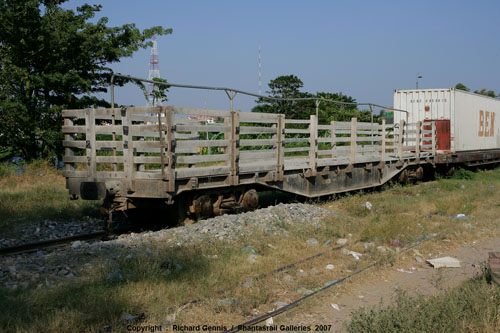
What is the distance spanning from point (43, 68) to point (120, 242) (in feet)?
37.6

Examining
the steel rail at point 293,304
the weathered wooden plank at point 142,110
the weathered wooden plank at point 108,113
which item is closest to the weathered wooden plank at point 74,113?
the weathered wooden plank at point 108,113

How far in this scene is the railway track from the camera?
8.30 m

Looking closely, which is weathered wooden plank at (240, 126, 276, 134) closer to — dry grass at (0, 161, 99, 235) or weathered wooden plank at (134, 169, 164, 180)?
weathered wooden plank at (134, 169, 164, 180)

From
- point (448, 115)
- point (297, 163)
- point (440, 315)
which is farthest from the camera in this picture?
point (448, 115)

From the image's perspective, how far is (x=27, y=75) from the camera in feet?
54.2

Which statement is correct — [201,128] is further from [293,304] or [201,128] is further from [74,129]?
[293,304]

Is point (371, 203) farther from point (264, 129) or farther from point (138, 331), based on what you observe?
point (138, 331)

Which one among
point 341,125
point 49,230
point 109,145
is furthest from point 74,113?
point 341,125

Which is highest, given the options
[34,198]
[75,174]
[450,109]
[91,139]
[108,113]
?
[450,109]

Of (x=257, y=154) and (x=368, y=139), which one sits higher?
(x=368, y=139)

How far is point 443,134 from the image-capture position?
2008cm

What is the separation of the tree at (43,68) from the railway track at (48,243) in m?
8.77

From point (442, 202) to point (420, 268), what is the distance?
577cm

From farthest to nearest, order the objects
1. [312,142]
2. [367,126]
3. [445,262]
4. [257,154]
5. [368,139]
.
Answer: [367,126]
[368,139]
[312,142]
[257,154]
[445,262]
